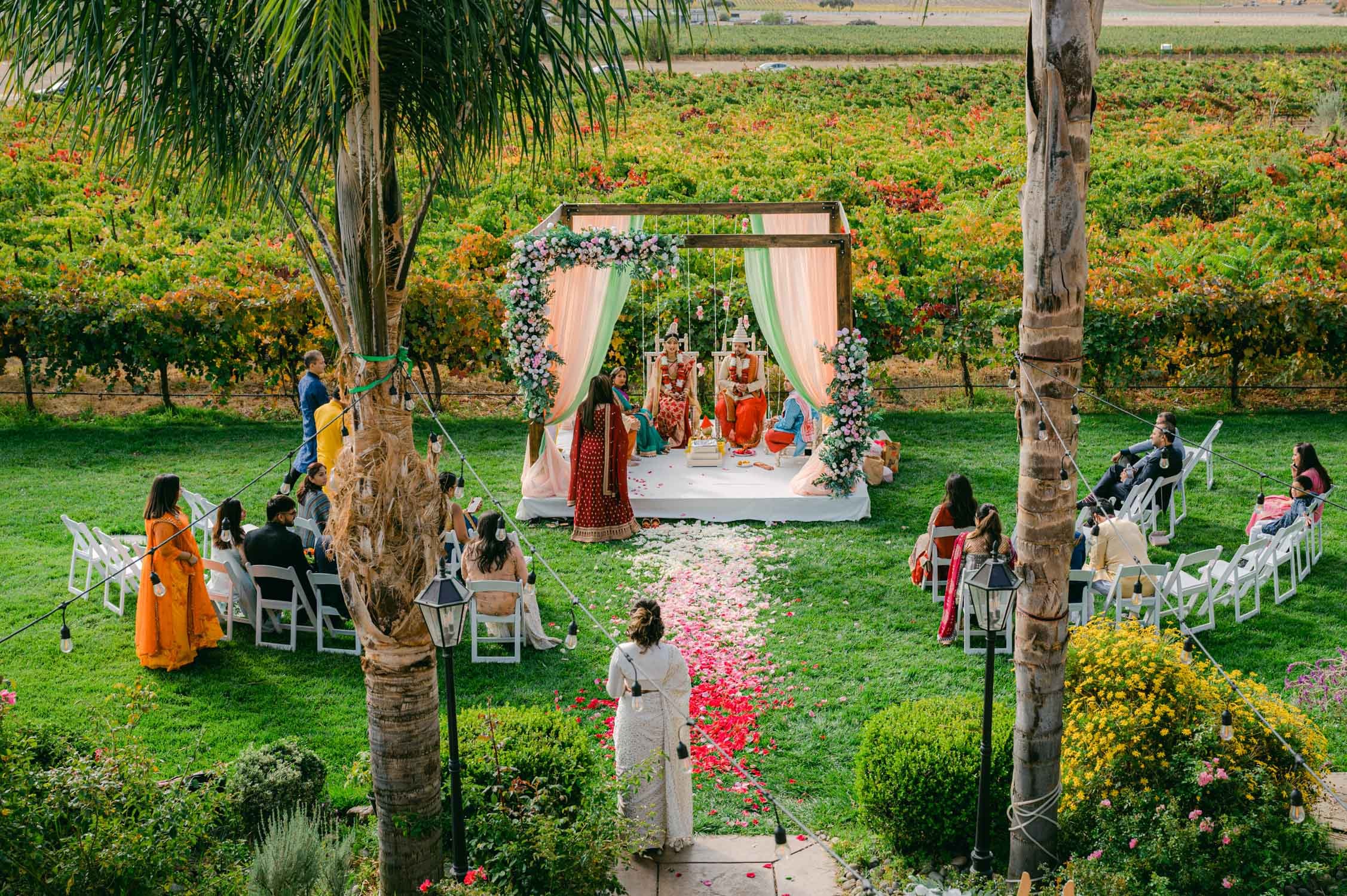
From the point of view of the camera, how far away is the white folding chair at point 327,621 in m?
9.28

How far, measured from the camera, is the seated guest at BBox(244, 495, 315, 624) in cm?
939

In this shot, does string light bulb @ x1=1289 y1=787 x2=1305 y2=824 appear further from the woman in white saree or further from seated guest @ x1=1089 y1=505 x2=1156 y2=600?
seated guest @ x1=1089 y1=505 x2=1156 y2=600

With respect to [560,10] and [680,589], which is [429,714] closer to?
[560,10]

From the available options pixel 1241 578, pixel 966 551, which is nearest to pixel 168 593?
pixel 966 551

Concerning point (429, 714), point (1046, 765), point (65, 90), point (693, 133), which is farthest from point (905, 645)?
point (693, 133)

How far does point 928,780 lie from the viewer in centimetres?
664

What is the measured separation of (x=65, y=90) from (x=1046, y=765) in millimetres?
5805

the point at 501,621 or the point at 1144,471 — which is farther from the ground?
the point at 1144,471

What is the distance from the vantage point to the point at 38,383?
54.7ft

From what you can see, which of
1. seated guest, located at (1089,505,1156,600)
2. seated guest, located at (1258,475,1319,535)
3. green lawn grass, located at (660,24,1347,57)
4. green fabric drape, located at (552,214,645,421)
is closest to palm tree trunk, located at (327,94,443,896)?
seated guest, located at (1089,505,1156,600)

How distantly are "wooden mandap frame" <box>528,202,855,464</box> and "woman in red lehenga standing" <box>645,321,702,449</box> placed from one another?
1.55 m

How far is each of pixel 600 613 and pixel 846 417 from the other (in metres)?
3.62

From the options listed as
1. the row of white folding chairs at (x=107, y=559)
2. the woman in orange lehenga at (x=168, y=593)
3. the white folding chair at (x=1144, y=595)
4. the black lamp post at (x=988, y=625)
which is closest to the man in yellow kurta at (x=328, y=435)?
the row of white folding chairs at (x=107, y=559)

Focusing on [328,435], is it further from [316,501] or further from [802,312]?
[802,312]
